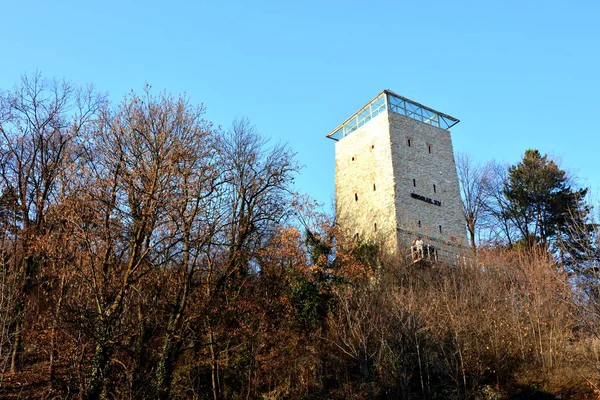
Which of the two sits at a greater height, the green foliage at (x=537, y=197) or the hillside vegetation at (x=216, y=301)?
the green foliage at (x=537, y=197)

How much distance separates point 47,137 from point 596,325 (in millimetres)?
17296

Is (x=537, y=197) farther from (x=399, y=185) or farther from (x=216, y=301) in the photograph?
(x=216, y=301)

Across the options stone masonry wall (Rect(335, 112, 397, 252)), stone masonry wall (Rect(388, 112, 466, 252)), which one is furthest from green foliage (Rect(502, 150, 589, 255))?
stone masonry wall (Rect(335, 112, 397, 252))

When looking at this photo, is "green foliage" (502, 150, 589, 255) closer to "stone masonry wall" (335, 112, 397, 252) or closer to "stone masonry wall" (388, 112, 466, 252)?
"stone masonry wall" (388, 112, 466, 252)

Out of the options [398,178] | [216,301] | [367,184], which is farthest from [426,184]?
[216,301]

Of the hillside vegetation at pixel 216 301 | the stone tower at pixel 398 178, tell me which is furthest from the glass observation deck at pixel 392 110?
the hillside vegetation at pixel 216 301

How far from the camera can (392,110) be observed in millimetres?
29000

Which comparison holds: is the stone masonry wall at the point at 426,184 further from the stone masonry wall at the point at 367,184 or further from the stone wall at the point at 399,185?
the stone masonry wall at the point at 367,184

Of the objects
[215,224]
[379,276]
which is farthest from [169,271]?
[379,276]

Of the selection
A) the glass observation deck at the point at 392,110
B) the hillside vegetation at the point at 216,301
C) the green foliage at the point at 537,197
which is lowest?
the hillside vegetation at the point at 216,301

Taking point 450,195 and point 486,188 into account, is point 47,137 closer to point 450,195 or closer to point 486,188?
point 450,195

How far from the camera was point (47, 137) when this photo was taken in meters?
17.5

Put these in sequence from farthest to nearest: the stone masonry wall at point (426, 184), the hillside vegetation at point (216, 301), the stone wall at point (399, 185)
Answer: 1. the stone masonry wall at point (426, 184)
2. the stone wall at point (399, 185)
3. the hillside vegetation at point (216, 301)

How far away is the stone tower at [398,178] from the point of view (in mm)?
26047
